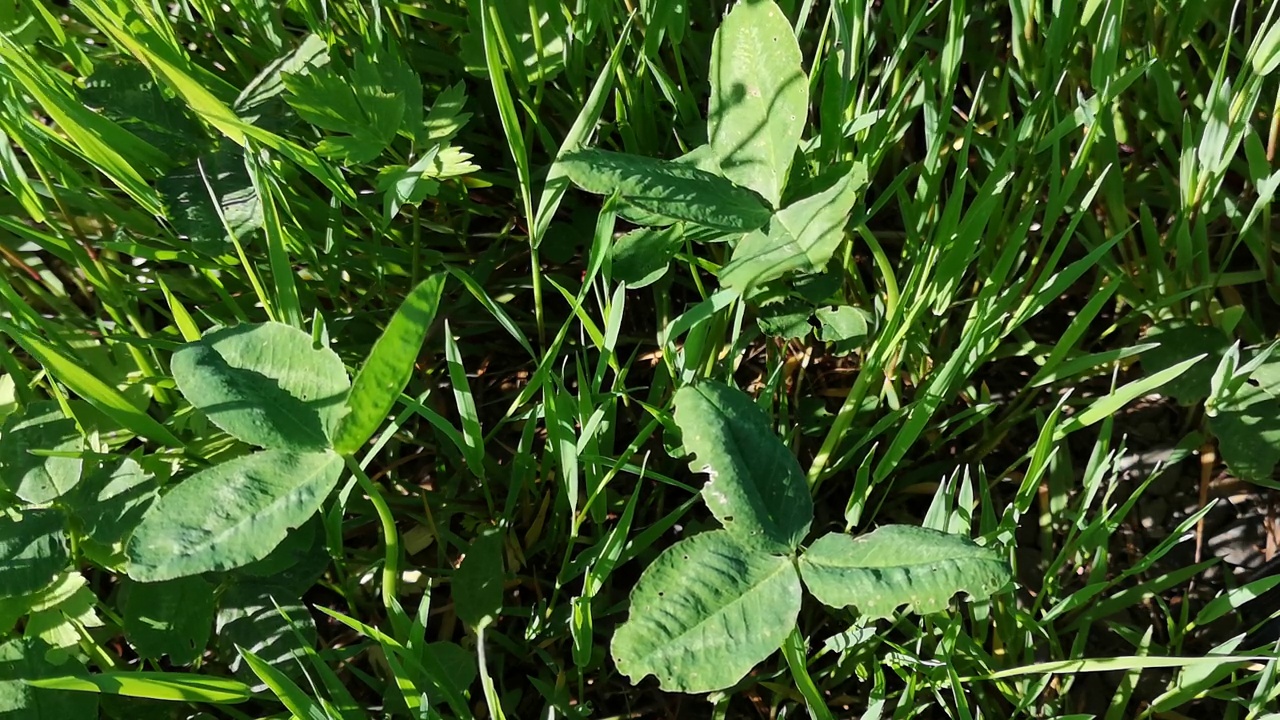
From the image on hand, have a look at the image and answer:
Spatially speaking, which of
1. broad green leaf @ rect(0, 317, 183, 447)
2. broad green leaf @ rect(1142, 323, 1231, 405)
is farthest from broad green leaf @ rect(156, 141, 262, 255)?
broad green leaf @ rect(1142, 323, 1231, 405)

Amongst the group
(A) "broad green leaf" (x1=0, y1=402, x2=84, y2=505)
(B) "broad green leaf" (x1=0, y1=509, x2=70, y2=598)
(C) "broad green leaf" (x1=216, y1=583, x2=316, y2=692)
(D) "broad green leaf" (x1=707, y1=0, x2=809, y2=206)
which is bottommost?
(C) "broad green leaf" (x1=216, y1=583, x2=316, y2=692)

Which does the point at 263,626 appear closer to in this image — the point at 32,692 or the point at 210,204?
the point at 32,692

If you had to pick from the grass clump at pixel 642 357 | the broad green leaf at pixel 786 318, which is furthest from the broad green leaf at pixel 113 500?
the broad green leaf at pixel 786 318

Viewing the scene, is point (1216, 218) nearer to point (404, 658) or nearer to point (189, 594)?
point (404, 658)

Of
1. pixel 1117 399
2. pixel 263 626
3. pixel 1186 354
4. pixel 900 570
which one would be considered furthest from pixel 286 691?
pixel 1186 354

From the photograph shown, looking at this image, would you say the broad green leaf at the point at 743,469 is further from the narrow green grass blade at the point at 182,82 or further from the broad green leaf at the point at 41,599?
the broad green leaf at the point at 41,599

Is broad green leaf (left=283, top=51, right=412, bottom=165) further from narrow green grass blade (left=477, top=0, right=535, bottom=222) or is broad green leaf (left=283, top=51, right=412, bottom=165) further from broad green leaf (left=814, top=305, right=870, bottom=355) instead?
broad green leaf (left=814, top=305, right=870, bottom=355)

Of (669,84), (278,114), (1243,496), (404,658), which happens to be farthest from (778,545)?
A: (278,114)
